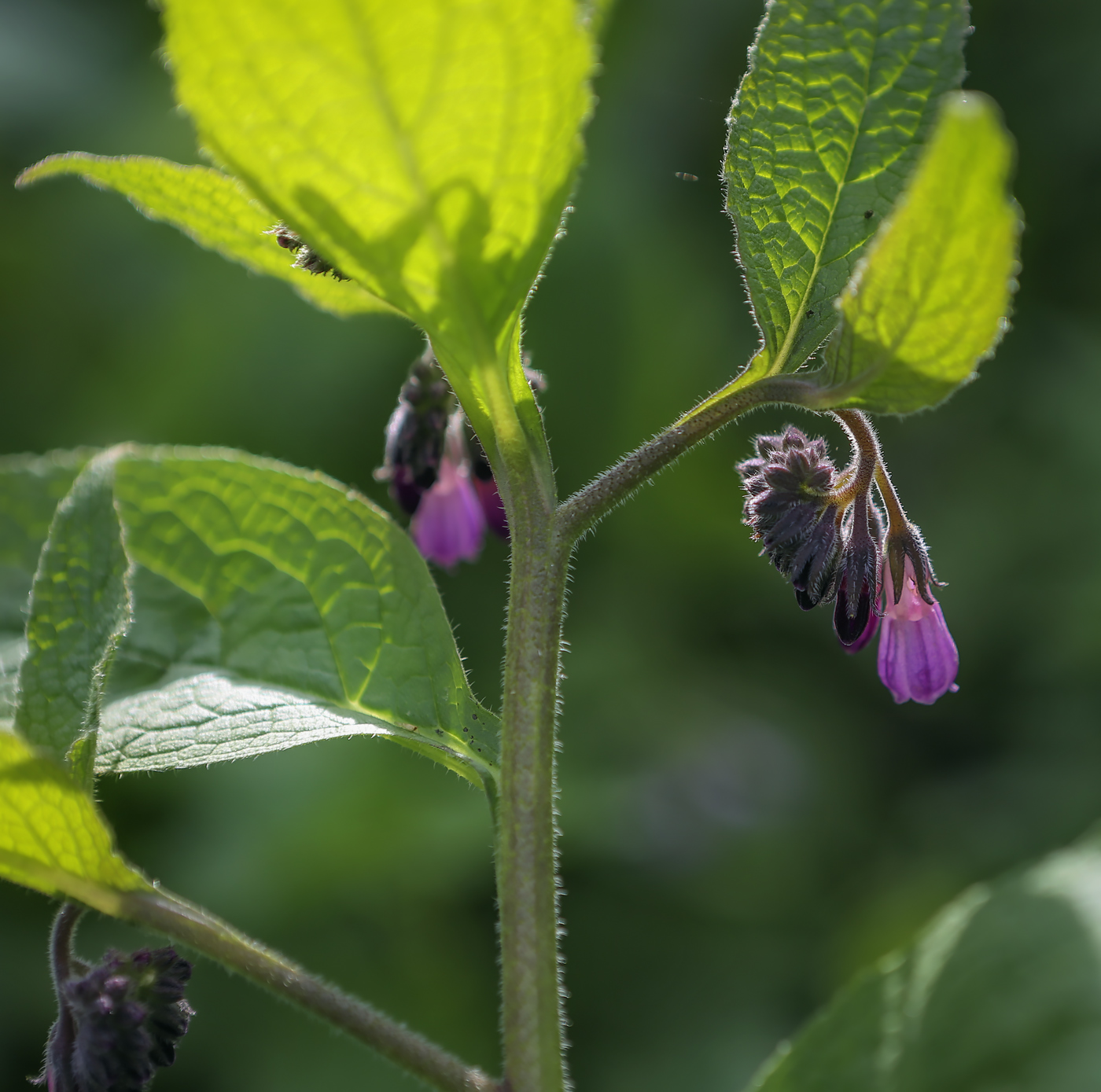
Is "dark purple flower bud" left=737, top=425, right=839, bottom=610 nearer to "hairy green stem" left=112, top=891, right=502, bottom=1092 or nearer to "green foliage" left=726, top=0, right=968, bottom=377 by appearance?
"green foliage" left=726, top=0, right=968, bottom=377

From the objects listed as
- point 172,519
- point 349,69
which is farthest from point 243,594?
point 349,69

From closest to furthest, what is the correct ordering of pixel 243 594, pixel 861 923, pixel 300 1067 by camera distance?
1. pixel 243 594
2. pixel 300 1067
3. pixel 861 923

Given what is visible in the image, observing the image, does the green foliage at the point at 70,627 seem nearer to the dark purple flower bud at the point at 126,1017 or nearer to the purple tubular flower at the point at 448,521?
the dark purple flower bud at the point at 126,1017

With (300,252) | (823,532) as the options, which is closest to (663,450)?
(823,532)

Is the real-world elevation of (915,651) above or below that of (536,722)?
below

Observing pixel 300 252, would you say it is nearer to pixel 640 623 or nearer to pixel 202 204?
pixel 202 204

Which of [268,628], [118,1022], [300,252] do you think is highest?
[300,252]

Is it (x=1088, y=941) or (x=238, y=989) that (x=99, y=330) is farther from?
(x=1088, y=941)
